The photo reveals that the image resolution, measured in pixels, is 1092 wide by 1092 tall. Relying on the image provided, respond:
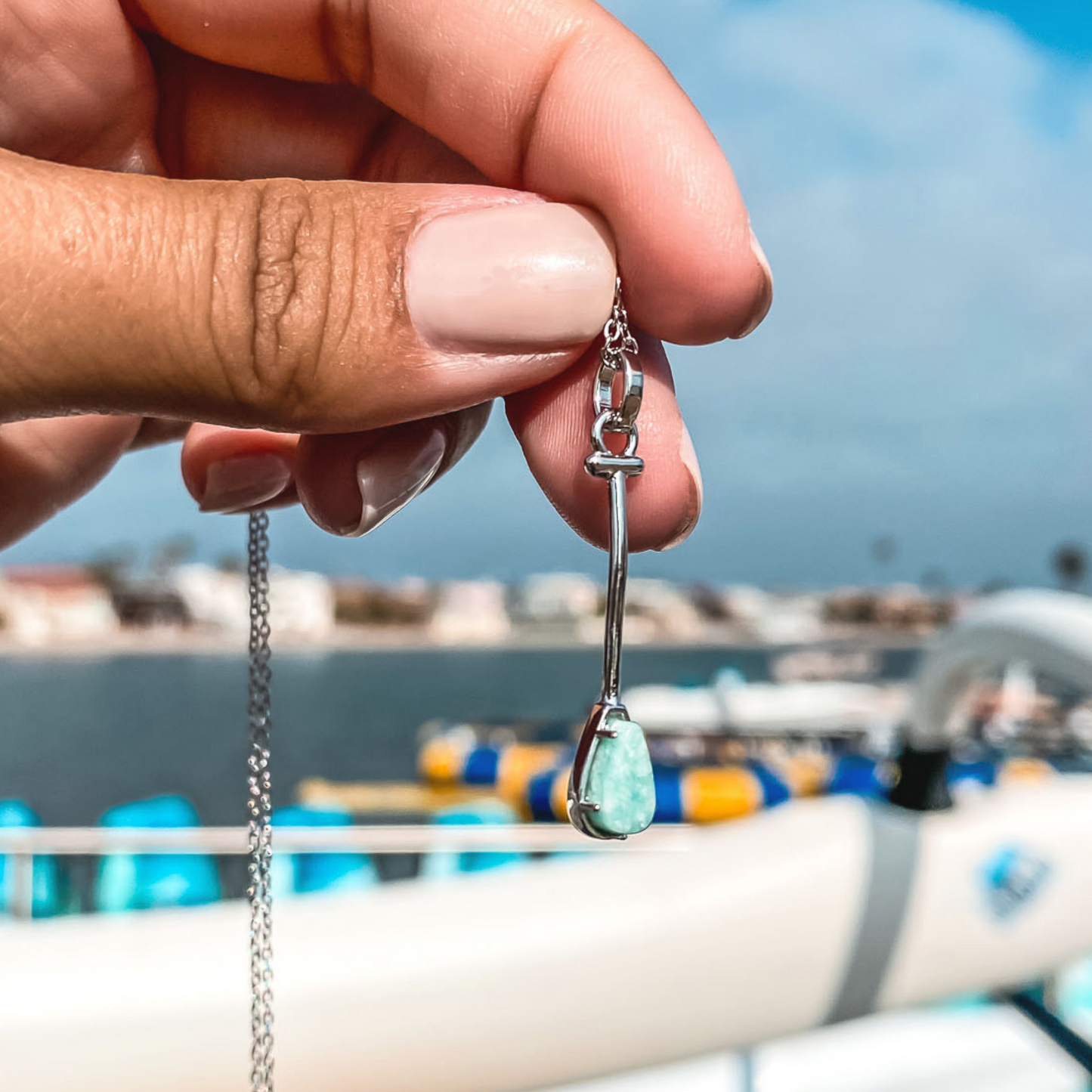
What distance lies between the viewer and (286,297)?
74 cm

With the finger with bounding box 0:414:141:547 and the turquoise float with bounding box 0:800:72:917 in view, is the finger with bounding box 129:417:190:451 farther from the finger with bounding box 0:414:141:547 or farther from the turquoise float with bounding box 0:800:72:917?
the turquoise float with bounding box 0:800:72:917

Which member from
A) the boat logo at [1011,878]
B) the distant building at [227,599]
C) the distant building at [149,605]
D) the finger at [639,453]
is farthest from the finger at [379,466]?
the distant building at [149,605]

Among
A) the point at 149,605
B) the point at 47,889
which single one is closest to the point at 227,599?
the point at 149,605

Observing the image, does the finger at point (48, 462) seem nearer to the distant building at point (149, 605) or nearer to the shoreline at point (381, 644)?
the distant building at point (149, 605)

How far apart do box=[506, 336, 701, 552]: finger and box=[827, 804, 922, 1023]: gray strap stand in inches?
48.3

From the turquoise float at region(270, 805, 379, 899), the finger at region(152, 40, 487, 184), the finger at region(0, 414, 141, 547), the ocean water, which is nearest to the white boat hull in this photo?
the finger at region(0, 414, 141, 547)

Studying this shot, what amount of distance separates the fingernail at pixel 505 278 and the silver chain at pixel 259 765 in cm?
37

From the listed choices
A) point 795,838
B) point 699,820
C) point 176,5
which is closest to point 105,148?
point 176,5

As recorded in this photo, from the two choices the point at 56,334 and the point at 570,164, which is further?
the point at 570,164

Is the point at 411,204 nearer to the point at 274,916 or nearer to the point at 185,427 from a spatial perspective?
the point at 185,427

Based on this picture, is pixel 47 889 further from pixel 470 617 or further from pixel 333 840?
pixel 470 617

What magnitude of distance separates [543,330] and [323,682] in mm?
55060

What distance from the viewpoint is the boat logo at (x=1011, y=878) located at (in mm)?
1896

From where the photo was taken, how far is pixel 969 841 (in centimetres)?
187
